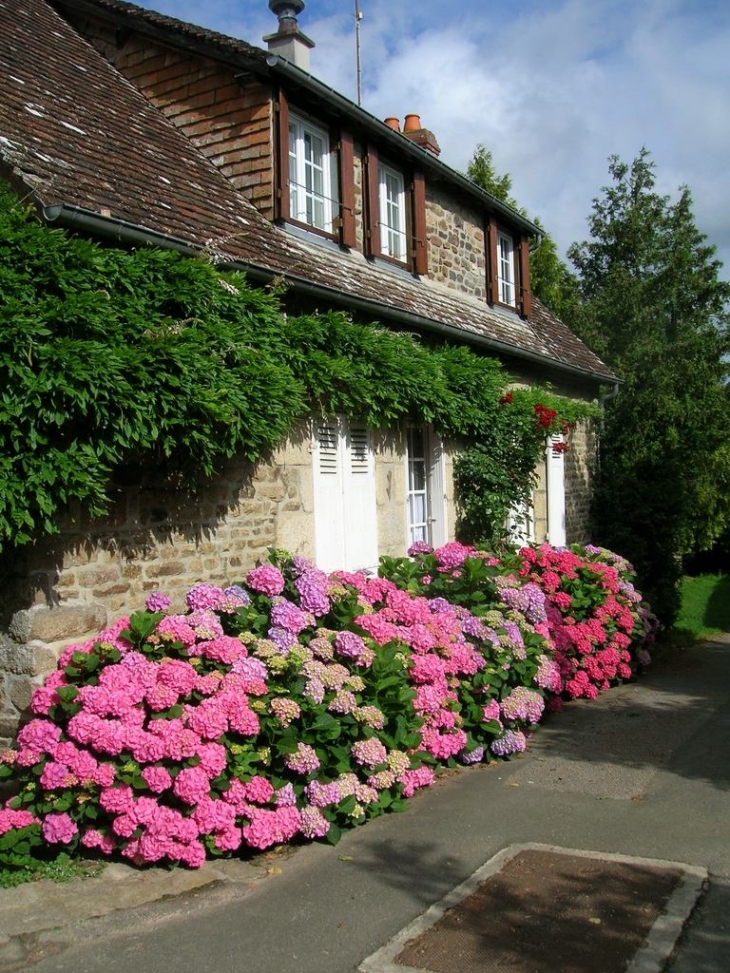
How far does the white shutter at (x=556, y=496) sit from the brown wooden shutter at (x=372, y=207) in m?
4.28

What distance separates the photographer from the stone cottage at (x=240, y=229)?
19.6ft

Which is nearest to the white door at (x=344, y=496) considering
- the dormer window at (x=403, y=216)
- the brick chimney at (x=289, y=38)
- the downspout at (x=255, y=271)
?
the downspout at (x=255, y=271)

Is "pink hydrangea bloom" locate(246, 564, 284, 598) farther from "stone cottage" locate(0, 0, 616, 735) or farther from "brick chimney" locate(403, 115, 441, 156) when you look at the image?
"brick chimney" locate(403, 115, 441, 156)

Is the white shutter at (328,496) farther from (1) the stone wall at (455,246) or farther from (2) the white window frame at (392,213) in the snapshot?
(1) the stone wall at (455,246)

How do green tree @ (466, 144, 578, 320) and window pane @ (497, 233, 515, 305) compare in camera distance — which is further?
green tree @ (466, 144, 578, 320)

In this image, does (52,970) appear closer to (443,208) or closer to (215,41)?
(215,41)

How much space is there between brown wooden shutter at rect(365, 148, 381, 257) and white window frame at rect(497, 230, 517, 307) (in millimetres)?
3473


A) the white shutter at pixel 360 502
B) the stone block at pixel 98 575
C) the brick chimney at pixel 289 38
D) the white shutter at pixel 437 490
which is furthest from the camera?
the white shutter at pixel 437 490

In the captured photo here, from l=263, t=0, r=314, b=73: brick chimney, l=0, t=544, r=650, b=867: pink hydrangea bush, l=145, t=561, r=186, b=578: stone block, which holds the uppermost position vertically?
l=263, t=0, r=314, b=73: brick chimney

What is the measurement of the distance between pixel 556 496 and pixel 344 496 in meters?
5.69

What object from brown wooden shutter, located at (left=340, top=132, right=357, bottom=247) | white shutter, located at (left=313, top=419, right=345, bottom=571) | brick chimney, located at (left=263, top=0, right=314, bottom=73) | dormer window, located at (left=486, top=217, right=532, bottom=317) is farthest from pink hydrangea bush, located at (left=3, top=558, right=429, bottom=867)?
dormer window, located at (left=486, top=217, right=532, bottom=317)

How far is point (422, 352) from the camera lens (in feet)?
28.8

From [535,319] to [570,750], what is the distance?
343 inches

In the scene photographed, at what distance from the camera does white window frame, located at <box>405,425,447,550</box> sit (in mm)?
10086
